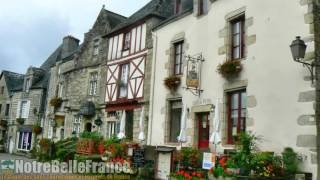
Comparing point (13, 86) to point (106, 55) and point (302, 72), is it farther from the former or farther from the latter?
point (302, 72)

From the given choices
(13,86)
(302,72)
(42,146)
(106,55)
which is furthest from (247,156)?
(13,86)

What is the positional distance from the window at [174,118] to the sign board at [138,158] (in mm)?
1622

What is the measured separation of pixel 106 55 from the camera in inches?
744

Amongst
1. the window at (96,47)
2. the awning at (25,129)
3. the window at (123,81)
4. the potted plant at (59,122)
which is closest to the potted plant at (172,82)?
the window at (123,81)

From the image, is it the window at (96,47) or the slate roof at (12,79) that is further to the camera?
the slate roof at (12,79)

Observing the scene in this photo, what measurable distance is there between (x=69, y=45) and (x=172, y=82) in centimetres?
1470

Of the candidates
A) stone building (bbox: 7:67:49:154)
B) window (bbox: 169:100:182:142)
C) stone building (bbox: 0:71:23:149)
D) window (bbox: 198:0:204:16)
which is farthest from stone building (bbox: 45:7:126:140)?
stone building (bbox: 0:71:23:149)

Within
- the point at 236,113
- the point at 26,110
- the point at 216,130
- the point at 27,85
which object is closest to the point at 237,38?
the point at 236,113

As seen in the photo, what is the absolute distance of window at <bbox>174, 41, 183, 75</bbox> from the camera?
13468mm

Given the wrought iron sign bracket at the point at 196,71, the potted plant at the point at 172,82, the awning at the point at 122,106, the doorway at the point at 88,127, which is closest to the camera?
the wrought iron sign bracket at the point at 196,71

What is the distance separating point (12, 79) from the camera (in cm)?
3269

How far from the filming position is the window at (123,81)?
16953 mm

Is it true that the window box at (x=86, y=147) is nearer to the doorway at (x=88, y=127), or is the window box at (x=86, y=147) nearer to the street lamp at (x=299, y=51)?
the doorway at (x=88, y=127)

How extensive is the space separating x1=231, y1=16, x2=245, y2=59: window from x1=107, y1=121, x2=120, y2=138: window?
7740 millimetres
